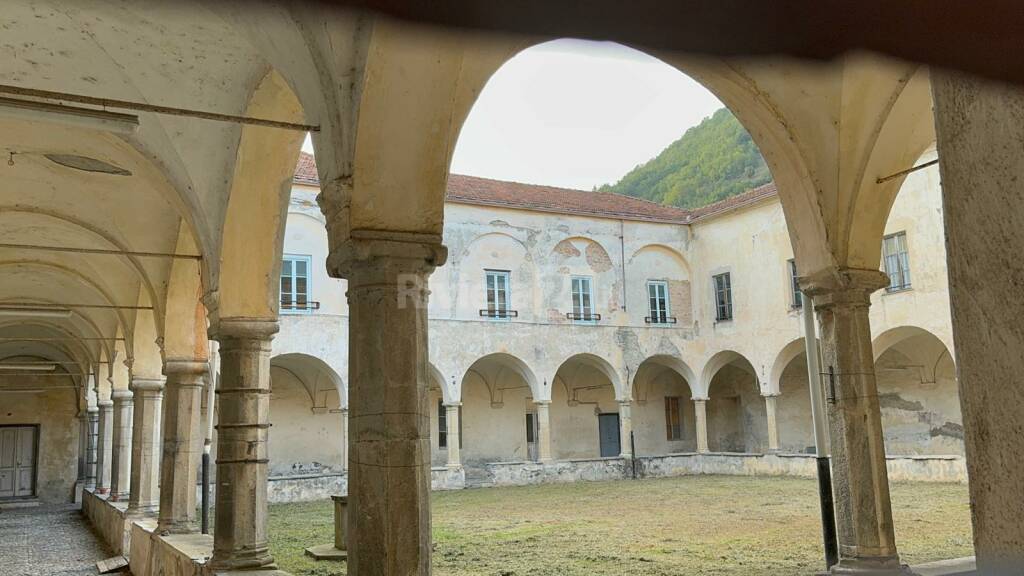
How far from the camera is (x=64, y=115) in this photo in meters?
6.06

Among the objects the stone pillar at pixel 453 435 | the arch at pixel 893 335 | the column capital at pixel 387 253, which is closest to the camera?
the column capital at pixel 387 253

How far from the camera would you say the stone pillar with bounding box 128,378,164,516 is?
46.1 ft

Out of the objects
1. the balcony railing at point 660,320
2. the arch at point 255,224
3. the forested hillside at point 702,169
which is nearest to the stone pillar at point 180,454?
the arch at point 255,224

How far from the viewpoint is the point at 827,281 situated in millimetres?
6676

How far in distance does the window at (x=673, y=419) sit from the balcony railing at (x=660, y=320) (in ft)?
13.4

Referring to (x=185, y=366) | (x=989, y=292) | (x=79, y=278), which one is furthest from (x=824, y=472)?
(x=79, y=278)

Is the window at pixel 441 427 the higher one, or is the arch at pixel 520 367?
the arch at pixel 520 367

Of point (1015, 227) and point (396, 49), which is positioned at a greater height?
point (396, 49)

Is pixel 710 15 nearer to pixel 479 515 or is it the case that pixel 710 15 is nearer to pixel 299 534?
pixel 299 534

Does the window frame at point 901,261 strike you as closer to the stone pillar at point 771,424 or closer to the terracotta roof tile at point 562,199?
the terracotta roof tile at point 562,199

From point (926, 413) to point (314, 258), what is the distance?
1744 centimetres

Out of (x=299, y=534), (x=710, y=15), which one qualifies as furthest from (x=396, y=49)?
(x=299, y=534)

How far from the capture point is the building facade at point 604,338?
889 inches

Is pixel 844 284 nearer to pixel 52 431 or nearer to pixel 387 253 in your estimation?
pixel 387 253
